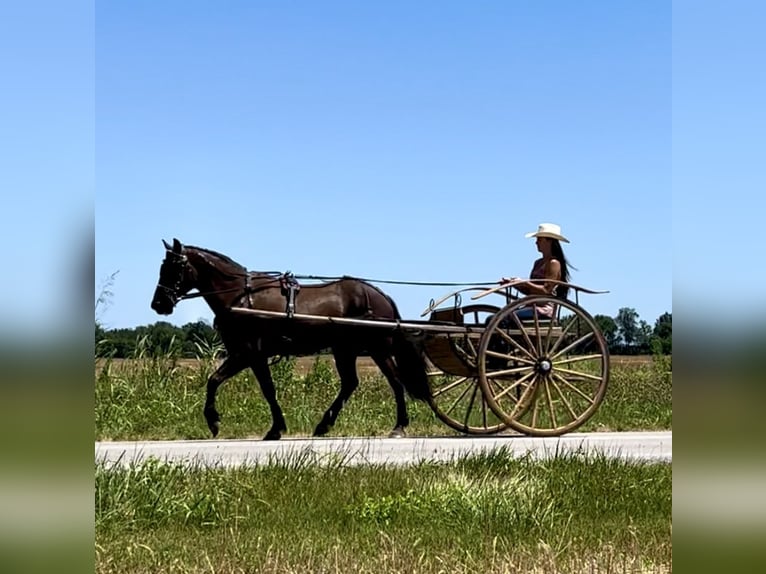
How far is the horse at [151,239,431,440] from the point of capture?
33.8ft

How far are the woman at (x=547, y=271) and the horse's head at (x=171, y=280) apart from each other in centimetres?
353

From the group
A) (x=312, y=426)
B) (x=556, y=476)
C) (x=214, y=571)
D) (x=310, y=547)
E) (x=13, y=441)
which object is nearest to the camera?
(x=13, y=441)

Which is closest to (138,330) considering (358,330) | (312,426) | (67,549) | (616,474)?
(312,426)

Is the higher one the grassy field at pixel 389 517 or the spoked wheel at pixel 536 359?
the spoked wheel at pixel 536 359

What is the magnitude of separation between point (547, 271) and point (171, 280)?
4.16 metres

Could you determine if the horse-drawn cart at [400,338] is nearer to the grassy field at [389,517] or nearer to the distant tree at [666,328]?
the grassy field at [389,517]

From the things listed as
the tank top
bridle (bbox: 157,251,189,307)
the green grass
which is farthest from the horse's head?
the tank top

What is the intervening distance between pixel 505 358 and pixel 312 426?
304 cm

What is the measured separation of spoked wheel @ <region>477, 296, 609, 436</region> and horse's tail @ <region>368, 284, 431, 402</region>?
895 mm

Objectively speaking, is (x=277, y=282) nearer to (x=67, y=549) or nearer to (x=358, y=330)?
(x=358, y=330)

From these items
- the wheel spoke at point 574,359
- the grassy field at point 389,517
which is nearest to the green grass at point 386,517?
the grassy field at point 389,517

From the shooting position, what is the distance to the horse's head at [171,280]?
1011 cm

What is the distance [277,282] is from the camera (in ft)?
35.0

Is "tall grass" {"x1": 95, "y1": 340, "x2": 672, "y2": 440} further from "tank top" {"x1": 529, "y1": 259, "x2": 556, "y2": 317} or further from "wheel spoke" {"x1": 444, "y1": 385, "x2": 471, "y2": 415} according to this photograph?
"tank top" {"x1": 529, "y1": 259, "x2": 556, "y2": 317}
